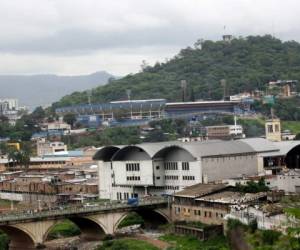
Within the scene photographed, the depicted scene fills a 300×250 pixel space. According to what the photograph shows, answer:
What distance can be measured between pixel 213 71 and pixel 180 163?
100 metres

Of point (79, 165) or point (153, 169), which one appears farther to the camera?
point (79, 165)

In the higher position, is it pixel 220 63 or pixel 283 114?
pixel 220 63

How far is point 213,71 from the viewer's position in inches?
6112

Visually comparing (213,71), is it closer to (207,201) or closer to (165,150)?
(165,150)

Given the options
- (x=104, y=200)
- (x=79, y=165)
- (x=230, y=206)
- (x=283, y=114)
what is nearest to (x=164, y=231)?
(x=230, y=206)

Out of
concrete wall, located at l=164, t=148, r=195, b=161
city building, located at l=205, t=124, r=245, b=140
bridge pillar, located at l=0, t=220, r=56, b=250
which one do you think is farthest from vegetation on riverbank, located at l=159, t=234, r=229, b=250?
city building, located at l=205, t=124, r=245, b=140

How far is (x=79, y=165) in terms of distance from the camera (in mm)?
87938

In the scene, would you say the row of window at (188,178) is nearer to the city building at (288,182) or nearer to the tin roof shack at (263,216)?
the city building at (288,182)

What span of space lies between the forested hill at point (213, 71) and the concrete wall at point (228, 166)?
77900 mm

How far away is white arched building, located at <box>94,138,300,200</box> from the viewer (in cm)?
5569

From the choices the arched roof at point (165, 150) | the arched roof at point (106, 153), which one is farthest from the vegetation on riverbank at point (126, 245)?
the arched roof at point (106, 153)

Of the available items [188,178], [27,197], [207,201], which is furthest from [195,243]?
[27,197]

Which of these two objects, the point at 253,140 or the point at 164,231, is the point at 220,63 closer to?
the point at 253,140

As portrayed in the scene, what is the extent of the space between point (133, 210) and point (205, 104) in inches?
2963
